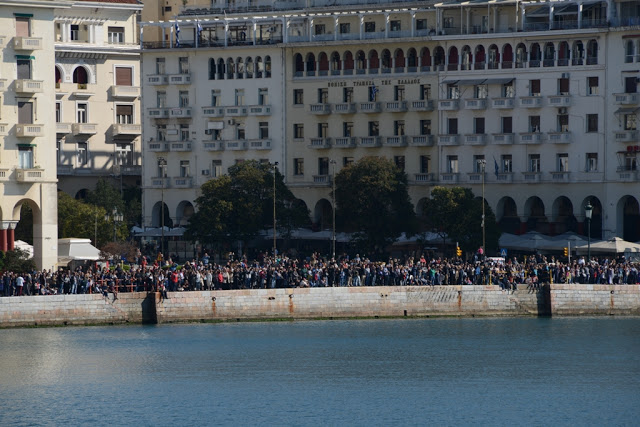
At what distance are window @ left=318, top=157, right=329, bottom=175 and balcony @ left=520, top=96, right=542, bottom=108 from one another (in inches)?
593

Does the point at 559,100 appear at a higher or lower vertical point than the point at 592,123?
higher

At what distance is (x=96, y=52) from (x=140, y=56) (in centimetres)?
698

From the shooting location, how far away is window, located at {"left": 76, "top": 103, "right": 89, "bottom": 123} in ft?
463

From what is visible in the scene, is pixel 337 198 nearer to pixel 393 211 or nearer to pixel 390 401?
pixel 393 211

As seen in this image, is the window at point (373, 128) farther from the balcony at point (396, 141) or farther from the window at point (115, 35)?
the window at point (115, 35)

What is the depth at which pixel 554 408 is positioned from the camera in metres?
71.1

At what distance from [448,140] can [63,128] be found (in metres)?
29.9

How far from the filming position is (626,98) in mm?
117188

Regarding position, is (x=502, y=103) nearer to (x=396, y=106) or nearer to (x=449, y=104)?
(x=449, y=104)

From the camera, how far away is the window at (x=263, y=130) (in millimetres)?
130875

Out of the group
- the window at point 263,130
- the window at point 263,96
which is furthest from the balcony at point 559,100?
the window at point 263,130

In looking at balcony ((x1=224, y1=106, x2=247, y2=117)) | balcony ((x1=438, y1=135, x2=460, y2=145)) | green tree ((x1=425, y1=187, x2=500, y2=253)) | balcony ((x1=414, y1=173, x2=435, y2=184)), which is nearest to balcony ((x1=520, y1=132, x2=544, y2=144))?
balcony ((x1=438, y1=135, x2=460, y2=145))

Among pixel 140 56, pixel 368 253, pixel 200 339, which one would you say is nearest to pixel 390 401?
pixel 200 339

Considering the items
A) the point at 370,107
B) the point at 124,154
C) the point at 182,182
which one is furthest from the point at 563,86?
the point at 124,154
